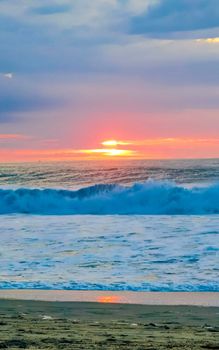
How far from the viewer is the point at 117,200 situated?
4012 cm

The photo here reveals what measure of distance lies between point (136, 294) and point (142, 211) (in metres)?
24.0

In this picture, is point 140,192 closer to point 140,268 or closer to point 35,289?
point 140,268

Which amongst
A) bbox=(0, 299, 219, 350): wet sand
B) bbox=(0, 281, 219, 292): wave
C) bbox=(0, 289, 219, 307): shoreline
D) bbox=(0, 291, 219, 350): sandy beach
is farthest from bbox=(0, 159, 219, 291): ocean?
bbox=(0, 299, 219, 350): wet sand

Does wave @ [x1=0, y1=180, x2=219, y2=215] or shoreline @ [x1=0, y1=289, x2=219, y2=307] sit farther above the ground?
wave @ [x1=0, y1=180, x2=219, y2=215]

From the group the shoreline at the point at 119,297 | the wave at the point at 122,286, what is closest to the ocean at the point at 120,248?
the wave at the point at 122,286

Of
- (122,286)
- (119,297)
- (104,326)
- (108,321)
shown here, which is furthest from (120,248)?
(104,326)

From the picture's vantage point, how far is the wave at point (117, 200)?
3756 cm

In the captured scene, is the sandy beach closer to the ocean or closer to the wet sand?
the wet sand

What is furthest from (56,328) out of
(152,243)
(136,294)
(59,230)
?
(59,230)

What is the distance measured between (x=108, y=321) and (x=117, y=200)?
3032 centimetres

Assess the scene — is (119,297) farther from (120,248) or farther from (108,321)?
(120,248)

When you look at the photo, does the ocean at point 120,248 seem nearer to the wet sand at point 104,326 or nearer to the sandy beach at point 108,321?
the sandy beach at point 108,321

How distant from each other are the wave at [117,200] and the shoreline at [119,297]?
22491 millimetres

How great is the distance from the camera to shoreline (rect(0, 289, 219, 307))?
1224cm
